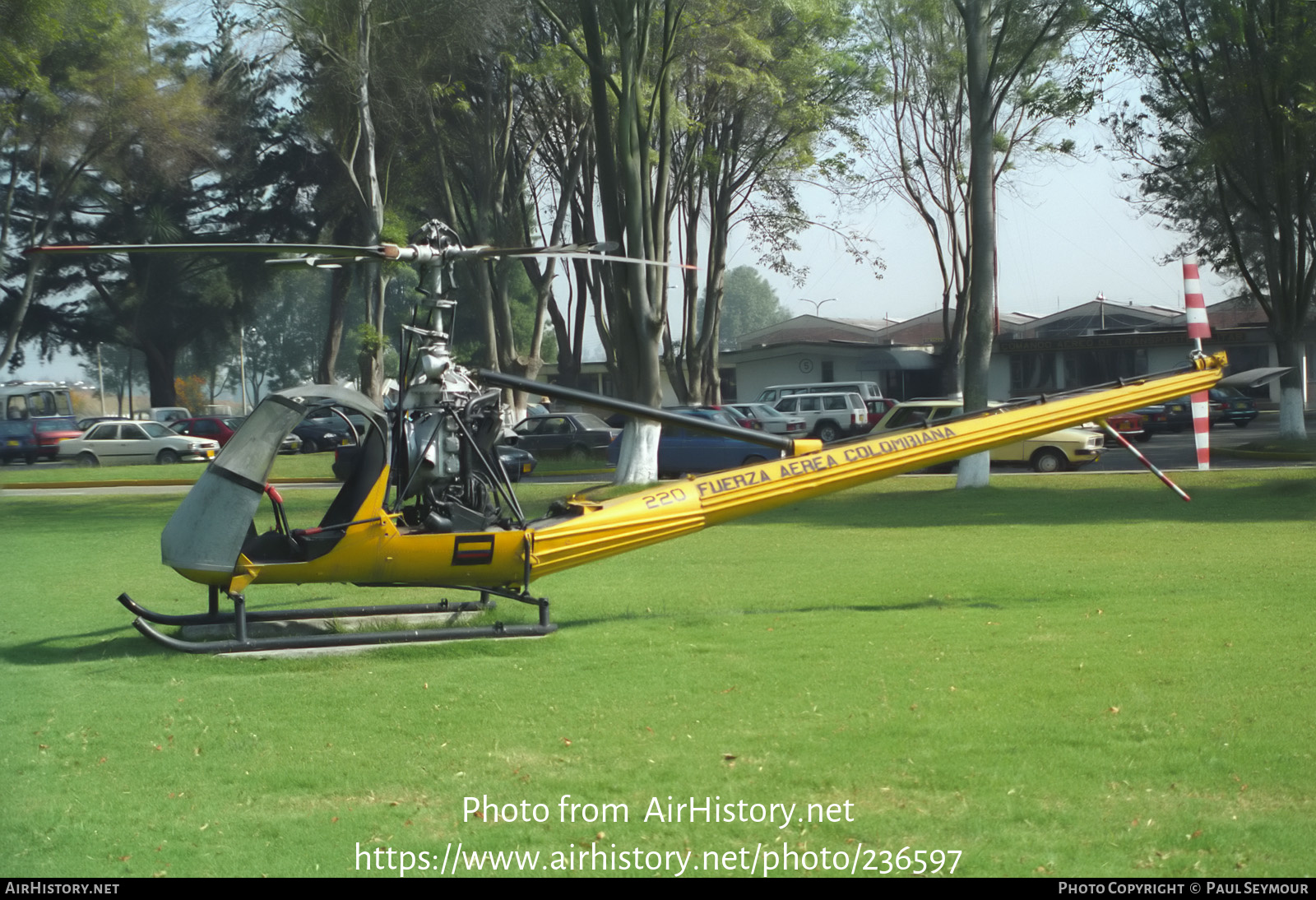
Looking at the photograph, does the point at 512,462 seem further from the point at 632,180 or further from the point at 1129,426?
the point at 1129,426

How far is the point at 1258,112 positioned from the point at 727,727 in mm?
21322

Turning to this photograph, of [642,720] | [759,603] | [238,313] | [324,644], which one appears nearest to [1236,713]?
[642,720]

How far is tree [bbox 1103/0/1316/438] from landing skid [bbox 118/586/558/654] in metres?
17.3

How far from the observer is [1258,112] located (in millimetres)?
23000

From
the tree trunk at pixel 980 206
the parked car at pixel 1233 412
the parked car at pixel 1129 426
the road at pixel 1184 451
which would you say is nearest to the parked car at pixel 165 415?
the parked car at pixel 1129 426

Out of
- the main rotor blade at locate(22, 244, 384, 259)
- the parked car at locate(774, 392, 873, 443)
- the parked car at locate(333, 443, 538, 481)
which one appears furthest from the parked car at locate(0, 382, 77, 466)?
the main rotor blade at locate(22, 244, 384, 259)

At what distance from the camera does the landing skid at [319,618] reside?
862 centimetres

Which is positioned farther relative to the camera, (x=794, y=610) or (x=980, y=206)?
(x=980, y=206)

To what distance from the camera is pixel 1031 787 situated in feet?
17.7

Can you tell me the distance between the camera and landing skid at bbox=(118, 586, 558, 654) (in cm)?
862

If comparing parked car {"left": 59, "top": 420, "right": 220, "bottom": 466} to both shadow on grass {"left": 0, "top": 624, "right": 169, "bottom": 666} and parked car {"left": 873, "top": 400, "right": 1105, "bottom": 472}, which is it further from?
shadow on grass {"left": 0, "top": 624, "right": 169, "bottom": 666}

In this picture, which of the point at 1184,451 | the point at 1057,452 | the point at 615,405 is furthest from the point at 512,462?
the point at 1184,451

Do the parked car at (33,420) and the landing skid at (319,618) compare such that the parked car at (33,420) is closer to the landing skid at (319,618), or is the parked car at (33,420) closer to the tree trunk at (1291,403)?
the landing skid at (319,618)

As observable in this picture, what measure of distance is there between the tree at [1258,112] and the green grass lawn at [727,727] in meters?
13.8
